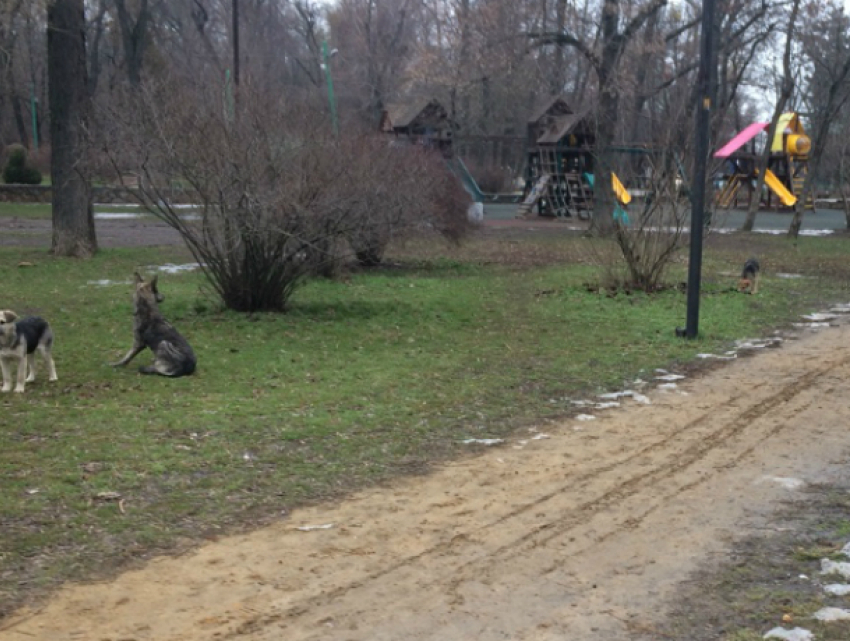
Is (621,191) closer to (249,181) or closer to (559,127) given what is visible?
(249,181)

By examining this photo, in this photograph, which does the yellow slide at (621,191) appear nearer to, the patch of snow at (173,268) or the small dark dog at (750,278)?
the small dark dog at (750,278)

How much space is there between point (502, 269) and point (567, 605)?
1613cm

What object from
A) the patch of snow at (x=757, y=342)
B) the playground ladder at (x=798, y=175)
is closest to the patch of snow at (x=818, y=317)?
the patch of snow at (x=757, y=342)

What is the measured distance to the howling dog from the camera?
833 cm

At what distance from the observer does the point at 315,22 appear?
67625 mm

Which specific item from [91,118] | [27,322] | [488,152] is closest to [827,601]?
[27,322]

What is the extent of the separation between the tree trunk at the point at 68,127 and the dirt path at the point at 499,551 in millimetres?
14630

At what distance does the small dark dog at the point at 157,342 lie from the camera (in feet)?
30.4

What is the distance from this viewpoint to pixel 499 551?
209 inches

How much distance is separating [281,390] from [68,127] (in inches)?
521

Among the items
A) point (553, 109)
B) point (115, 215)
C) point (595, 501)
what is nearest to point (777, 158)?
point (553, 109)

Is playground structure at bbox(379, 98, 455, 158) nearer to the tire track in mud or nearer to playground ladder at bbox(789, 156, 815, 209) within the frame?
playground ladder at bbox(789, 156, 815, 209)

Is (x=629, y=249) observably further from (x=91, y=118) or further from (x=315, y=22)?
(x=315, y=22)

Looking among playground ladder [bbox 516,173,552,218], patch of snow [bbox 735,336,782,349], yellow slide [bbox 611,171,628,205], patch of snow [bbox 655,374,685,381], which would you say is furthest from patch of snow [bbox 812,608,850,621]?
playground ladder [bbox 516,173,552,218]
